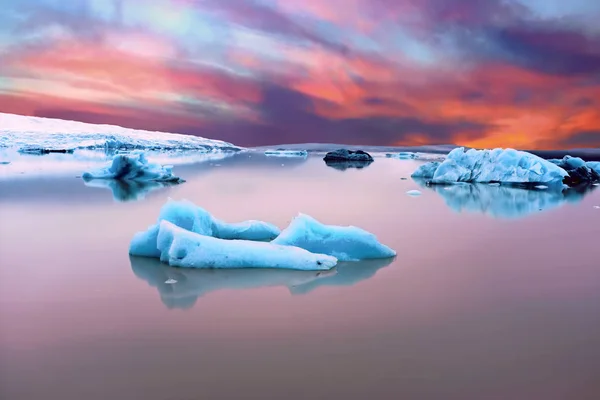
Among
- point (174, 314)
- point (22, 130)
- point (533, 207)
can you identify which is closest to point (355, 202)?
point (533, 207)

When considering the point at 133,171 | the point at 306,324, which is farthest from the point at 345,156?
the point at 306,324

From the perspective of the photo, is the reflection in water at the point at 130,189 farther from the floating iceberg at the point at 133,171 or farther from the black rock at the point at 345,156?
the black rock at the point at 345,156

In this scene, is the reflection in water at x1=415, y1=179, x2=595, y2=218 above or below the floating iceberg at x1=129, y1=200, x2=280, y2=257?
above

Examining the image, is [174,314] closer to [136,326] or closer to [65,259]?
[136,326]

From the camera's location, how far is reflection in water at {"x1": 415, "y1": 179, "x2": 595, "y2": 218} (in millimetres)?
11241

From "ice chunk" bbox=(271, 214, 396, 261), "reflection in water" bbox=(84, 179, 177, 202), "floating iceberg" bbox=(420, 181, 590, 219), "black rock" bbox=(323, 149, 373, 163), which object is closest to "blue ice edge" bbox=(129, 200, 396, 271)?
"ice chunk" bbox=(271, 214, 396, 261)

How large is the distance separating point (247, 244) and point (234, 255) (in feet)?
0.74

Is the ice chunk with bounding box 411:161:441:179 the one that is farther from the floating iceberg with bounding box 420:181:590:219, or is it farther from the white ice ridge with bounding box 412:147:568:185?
the floating iceberg with bounding box 420:181:590:219

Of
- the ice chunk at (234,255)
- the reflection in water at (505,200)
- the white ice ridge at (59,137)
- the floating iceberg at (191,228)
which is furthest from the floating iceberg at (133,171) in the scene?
the white ice ridge at (59,137)

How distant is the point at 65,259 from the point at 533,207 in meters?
10.7

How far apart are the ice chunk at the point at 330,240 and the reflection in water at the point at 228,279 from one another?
0.93 ft

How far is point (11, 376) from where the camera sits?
2861 mm

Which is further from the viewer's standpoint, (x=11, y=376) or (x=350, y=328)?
(x=350, y=328)

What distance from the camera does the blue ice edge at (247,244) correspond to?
5.20 meters
